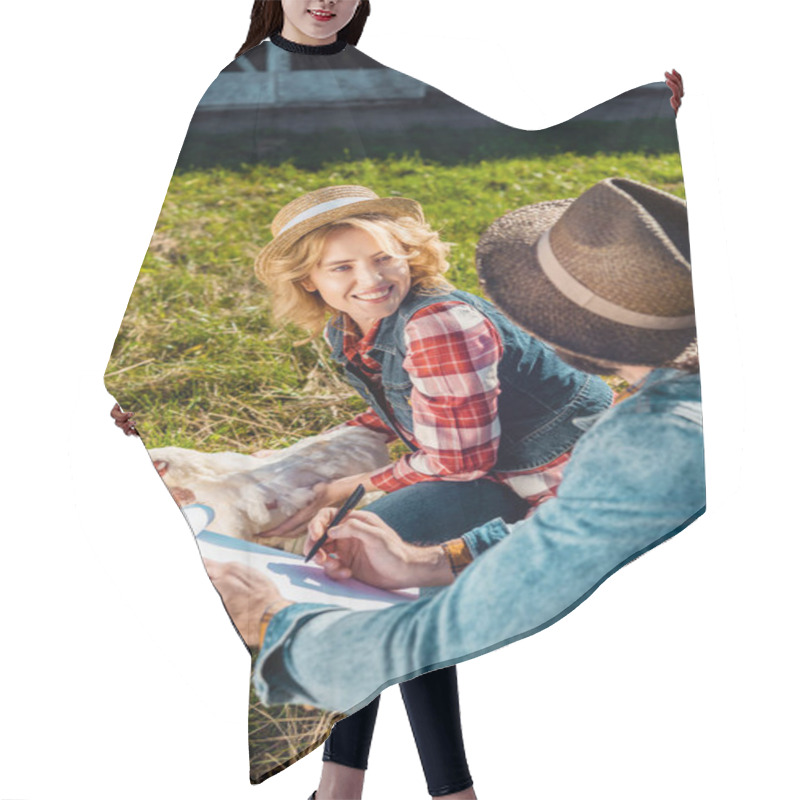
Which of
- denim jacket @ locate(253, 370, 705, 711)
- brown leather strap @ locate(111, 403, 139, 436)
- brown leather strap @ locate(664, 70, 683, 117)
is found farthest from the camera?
brown leather strap @ locate(664, 70, 683, 117)

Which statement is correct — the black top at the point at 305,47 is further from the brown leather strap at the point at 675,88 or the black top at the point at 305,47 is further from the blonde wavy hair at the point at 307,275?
the brown leather strap at the point at 675,88

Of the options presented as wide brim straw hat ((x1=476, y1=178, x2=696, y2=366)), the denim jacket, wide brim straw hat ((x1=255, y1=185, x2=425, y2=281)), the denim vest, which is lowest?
the denim jacket

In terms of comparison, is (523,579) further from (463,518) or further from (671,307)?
(671,307)

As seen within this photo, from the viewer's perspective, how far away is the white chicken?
386 centimetres

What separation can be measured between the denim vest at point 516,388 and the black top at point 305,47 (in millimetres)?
641

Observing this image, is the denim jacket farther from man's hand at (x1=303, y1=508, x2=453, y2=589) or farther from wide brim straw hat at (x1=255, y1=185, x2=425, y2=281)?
wide brim straw hat at (x1=255, y1=185, x2=425, y2=281)

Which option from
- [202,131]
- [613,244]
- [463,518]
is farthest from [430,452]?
[202,131]

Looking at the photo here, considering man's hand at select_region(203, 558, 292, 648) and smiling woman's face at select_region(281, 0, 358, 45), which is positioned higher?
smiling woman's face at select_region(281, 0, 358, 45)

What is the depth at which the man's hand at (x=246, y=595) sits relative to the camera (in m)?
3.83

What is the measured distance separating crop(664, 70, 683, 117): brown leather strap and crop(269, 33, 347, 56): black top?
2.71 feet

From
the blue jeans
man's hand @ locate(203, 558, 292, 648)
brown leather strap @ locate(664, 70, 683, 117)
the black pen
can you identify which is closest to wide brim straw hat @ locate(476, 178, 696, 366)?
brown leather strap @ locate(664, 70, 683, 117)

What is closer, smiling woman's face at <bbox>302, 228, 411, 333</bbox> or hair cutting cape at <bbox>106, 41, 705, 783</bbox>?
hair cutting cape at <bbox>106, 41, 705, 783</bbox>

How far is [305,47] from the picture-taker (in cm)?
396

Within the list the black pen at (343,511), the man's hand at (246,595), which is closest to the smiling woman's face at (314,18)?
the black pen at (343,511)
